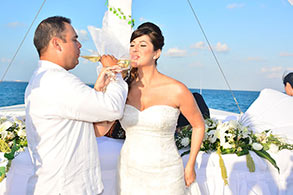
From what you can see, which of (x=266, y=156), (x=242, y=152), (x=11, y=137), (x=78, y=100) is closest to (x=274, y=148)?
(x=266, y=156)

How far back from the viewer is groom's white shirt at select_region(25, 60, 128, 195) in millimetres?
1619

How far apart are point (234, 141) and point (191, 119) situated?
106cm

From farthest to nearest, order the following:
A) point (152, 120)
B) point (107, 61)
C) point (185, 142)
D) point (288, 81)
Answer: point (288, 81), point (185, 142), point (152, 120), point (107, 61)

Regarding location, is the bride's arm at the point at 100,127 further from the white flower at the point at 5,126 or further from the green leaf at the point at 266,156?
the green leaf at the point at 266,156

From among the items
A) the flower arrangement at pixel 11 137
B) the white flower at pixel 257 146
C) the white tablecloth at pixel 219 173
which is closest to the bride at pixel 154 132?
the white tablecloth at pixel 219 173

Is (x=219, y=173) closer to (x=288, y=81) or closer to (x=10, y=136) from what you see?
(x=288, y=81)

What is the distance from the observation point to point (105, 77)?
5.91 feet

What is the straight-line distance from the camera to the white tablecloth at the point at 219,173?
2.74 metres

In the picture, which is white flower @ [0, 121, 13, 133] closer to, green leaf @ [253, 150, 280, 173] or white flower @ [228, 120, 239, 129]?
white flower @ [228, 120, 239, 129]

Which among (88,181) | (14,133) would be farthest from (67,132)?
(14,133)

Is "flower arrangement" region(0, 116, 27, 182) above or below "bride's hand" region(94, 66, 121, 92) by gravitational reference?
below

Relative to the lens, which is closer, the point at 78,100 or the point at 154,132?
the point at 78,100

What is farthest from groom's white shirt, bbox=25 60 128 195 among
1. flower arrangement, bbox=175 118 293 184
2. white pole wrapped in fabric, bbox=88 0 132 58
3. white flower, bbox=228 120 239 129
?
white flower, bbox=228 120 239 129

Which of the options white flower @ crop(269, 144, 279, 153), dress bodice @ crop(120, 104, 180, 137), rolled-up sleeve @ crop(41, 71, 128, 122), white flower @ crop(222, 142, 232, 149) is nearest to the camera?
rolled-up sleeve @ crop(41, 71, 128, 122)
